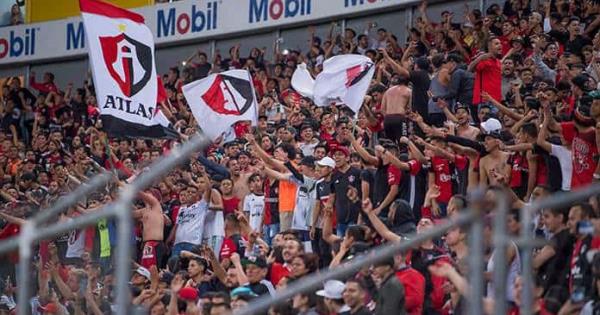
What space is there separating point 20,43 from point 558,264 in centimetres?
2119

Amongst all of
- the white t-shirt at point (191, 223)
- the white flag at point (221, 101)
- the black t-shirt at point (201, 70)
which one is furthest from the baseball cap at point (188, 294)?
the black t-shirt at point (201, 70)

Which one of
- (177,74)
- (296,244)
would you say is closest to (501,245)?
(296,244)

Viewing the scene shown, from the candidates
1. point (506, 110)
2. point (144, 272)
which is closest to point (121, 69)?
point (144, 272)

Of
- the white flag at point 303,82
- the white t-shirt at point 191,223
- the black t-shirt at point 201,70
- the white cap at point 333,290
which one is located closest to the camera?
the white cap at point 333,290

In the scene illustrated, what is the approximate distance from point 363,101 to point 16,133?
897 cm

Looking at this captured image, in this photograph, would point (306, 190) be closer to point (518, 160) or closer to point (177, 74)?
point (518, 160)

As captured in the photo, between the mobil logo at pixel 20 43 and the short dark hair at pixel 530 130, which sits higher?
the mobil logo at pixel 20 43

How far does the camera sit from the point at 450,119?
16281 mm

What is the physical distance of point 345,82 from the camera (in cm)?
1733

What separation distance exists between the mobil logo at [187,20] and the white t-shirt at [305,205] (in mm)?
9906

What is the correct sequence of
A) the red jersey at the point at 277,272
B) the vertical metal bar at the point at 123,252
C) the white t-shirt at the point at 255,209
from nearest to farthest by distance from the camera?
the vertical metal bar at the point at 123,252
the red jersey at the point at 277,272
the white t-shirt at the point at 255,209

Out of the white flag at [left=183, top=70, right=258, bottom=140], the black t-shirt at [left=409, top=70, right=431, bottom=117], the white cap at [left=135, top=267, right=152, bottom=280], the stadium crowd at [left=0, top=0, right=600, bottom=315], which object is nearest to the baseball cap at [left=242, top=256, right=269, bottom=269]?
the stadium crowd at [left=0, top=0, right=600, bottom=315]

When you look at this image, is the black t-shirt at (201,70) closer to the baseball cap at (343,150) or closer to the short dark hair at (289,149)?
the short dark hair at (289,149)

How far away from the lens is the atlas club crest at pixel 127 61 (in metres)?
14.4
